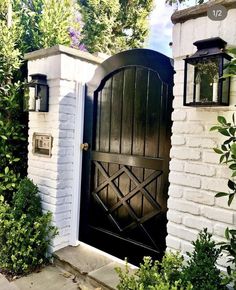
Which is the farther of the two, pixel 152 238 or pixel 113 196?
pixel 113 196

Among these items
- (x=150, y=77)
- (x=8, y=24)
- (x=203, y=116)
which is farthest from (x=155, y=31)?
(x=203, y=116)

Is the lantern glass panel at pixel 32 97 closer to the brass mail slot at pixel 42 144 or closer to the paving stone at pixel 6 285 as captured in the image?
the brass mail slot at pixel 42 144

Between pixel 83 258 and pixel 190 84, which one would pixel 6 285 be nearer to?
pixel 83 258

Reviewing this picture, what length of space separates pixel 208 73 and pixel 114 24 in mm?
6811

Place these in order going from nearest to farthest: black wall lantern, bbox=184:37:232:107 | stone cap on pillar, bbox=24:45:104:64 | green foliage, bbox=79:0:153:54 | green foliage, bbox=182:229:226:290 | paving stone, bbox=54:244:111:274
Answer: green foliage, bbox=182:229:226:290
black wall lantern, bbox=184:37:232:107
paving stone, bbox=54:244:111:274
stone cap on pillar, bbox=24:45:104:64
green foliage, bbox=79:0:153:54

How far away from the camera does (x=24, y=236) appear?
2.40m

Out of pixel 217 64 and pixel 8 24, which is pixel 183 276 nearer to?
pixel 217 64

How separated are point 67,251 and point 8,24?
255cm

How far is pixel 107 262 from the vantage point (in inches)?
95.5

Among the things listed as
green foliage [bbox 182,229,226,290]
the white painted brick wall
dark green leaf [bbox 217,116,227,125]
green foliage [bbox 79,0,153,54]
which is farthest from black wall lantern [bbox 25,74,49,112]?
green foliage [bbox 79,0,153,54]

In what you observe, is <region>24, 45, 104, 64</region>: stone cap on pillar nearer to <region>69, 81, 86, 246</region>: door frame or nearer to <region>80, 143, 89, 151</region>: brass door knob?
<region>69, 81, 86, 246</region>: door frame

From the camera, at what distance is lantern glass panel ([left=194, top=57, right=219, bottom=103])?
5.03 ft

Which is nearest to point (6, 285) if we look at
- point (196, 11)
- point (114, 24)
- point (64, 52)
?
point (64, 52)

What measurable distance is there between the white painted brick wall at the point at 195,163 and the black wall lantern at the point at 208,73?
0.09 meters
